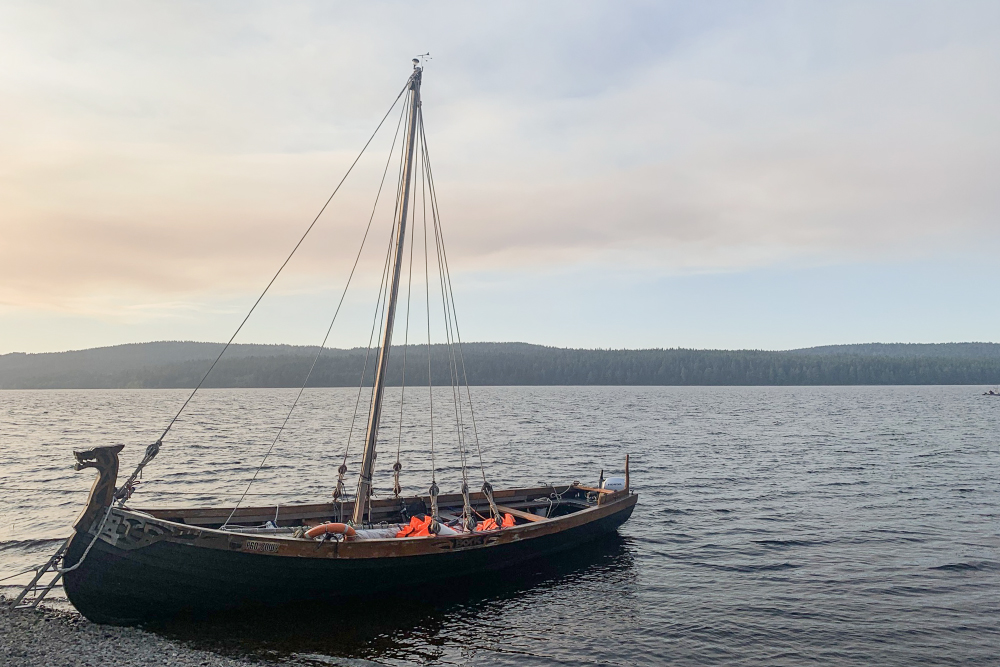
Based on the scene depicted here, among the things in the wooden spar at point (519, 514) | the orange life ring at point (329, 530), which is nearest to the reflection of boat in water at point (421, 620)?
the wooden spar at point (519, 514)

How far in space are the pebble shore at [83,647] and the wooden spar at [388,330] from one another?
5.77m

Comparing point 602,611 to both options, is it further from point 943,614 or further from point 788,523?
point 788,523

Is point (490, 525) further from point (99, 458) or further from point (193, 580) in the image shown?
point (99, 458)

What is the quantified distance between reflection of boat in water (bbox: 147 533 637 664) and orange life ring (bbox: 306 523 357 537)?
1865mm

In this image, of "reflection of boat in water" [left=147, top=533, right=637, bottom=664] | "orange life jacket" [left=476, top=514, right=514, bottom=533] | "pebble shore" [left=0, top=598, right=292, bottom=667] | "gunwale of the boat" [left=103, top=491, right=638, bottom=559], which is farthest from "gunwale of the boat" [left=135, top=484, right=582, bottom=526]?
"reflection of boat in water" [left=147, top=533, right=637, bottom=664]

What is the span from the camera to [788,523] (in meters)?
27.7

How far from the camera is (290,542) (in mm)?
15203

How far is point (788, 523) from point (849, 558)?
5.43 meters

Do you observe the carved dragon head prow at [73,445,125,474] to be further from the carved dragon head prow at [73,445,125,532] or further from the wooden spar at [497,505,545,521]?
the wooden spar at [497,505,545,521]

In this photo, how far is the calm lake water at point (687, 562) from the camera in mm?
14906

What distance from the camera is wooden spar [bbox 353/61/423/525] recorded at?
1875 centimetres

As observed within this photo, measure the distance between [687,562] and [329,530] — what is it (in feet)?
41.0

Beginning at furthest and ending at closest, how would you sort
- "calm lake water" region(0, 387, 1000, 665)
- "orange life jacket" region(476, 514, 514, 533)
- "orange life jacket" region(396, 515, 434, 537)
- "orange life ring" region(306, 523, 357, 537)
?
"orange life jacket" region(476, 514, 514, 533), "orange life jacket" region(396, 515, 434, 537), "orange life ring" region(306, 523, 357, 537), "calm lake water" region(0, 387, 1000, 665)

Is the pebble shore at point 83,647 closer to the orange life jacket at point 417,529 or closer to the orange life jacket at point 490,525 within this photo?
the orange life jacket at point 417,529
